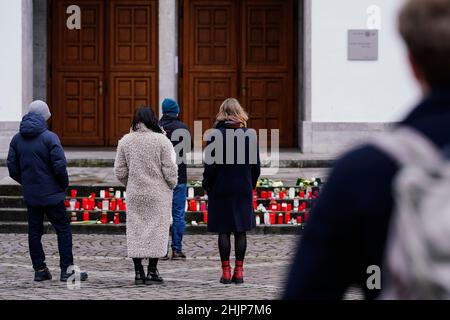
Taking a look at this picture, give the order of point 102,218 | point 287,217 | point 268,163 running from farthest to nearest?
point 268,163
point 102,218
point 287,217

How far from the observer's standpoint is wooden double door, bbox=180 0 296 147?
2139 cm

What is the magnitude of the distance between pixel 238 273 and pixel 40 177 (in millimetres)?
2067

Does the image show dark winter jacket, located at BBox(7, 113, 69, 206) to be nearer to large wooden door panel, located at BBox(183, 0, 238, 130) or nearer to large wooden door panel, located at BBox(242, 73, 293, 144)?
large wooden door panel, located at BBox(183, 0, 238, 130)

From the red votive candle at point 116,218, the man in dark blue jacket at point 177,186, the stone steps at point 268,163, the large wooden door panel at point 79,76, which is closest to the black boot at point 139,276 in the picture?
the man in dark blue jacket at point 177,186

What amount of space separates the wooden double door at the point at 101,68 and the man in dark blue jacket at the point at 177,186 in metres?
9.38

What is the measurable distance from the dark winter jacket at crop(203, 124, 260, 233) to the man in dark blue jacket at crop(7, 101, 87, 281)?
54.0 inches

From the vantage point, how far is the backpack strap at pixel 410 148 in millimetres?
2334

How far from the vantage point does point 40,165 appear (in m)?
10.4

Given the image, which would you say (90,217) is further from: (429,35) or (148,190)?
(429,35)

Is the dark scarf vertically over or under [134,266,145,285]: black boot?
over

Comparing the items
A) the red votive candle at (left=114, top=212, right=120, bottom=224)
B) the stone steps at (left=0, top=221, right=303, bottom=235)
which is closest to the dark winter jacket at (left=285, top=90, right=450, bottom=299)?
the stone steps at (left=0, top=221, right=303, bottom=235)

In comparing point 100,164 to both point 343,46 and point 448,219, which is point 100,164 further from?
point 448,219

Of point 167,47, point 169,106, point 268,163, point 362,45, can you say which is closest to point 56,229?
point 169,106

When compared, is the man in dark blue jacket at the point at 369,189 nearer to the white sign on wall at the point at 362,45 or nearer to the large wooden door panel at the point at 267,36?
the white sign on wall at the point at 362,45
